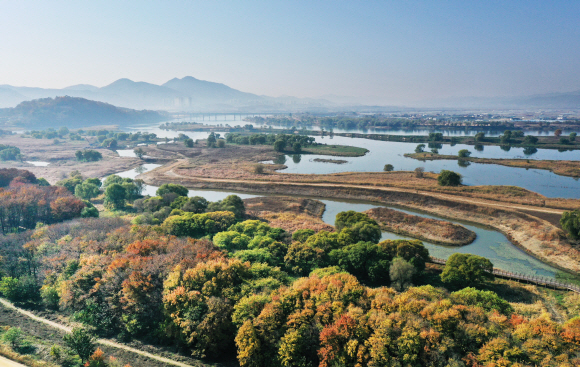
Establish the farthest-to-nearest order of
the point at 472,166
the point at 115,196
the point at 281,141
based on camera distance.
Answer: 1. the point at 281,141
2. the point at 472,166
3. the point at 115,196

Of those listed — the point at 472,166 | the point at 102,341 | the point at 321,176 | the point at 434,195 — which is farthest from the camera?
the point at 472,166

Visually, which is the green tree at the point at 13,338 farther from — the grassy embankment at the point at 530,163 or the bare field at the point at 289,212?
the grassy embankment at the point at 530,163

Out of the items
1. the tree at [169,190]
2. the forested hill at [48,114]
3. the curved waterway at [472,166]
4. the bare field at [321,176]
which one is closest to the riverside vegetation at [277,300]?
the tree at [169,190]

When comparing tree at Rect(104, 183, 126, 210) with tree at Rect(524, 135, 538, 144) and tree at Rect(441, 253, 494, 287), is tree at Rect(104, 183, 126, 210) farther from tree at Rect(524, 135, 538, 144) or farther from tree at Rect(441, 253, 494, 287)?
tree at Rect(524, 135, 538, 144)

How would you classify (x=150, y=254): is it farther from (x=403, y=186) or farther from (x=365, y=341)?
(x=403, y=186)

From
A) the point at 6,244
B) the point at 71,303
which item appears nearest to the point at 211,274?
the point at 71,303

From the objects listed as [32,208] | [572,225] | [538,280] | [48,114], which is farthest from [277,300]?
[48,114]

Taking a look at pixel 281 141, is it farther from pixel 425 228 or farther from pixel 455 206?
pixel 425 228
